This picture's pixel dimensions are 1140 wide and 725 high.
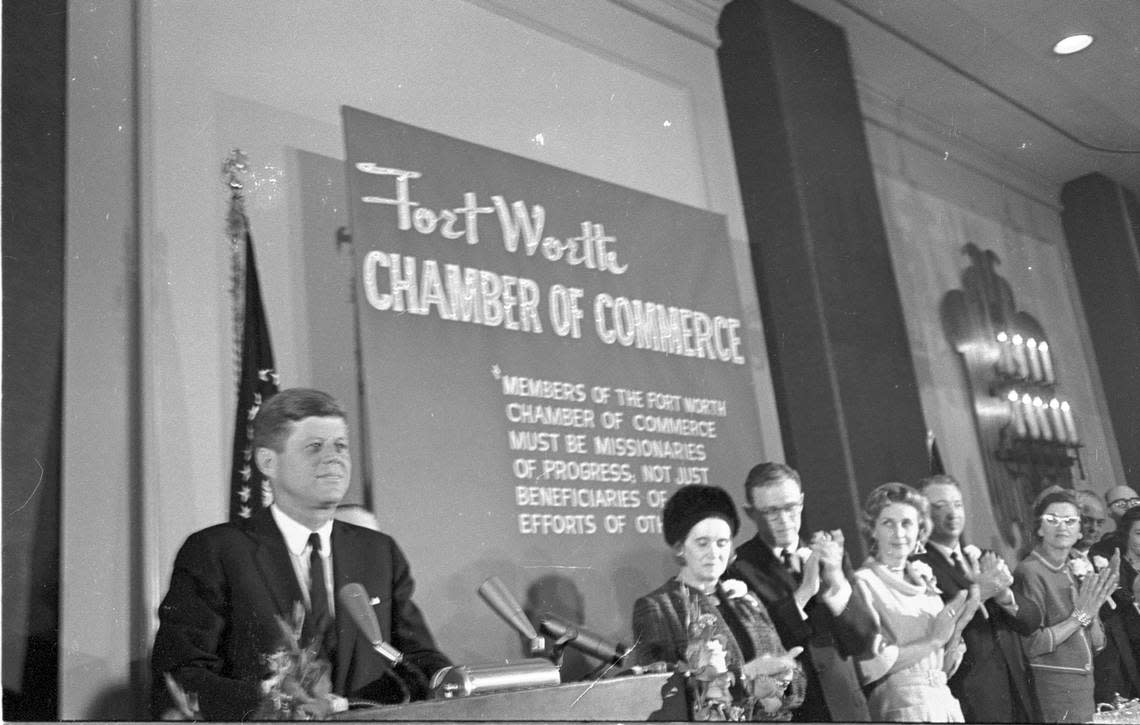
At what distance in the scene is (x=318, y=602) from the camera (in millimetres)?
2047

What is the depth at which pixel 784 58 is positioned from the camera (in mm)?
1919

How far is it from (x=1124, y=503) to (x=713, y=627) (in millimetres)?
640

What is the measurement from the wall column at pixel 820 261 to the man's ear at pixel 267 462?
0.93 meters

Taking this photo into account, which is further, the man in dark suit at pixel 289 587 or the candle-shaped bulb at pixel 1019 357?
the man in dark suit at pixel 289 587

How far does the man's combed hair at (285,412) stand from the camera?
209 cm

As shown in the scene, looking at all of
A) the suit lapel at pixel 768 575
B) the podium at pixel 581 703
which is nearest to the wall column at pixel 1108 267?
the suit lapel at pixel 768 575

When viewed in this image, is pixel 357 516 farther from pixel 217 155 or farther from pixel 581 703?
pixel 217 155

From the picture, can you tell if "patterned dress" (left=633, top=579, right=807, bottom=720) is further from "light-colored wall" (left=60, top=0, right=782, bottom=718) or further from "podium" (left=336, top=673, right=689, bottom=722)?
"light-colored wall" (left=60, top=0, right=782, bottom=718)

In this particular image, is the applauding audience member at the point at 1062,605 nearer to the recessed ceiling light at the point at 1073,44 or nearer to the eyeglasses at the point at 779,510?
the eyeglasses at the point at 779,510

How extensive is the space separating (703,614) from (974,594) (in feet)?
1.38

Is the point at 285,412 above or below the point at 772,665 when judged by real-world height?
above

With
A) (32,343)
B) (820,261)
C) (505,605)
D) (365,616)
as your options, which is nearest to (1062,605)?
(820,261)

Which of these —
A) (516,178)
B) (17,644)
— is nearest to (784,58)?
(516,178)

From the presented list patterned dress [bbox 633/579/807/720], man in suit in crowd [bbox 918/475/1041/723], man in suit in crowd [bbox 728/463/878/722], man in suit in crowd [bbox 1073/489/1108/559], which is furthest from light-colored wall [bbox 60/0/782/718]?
man in suit in crowd [bbox 1073/489/1108/559]
